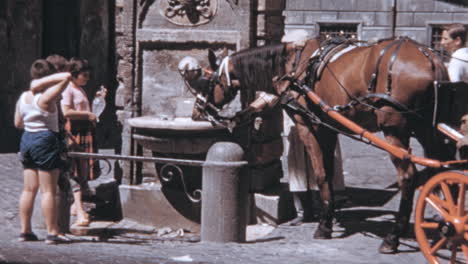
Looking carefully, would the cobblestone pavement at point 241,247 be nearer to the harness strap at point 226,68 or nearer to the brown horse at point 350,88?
the brown horse at point 350,88

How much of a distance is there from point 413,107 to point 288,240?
1751 mm

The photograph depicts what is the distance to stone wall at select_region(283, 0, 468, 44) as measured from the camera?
20.4 m

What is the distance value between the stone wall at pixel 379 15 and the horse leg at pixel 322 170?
13.7 m

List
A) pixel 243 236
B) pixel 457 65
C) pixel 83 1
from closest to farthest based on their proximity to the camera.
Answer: pixel 457 65, pixel 243 236, pixel 83 1

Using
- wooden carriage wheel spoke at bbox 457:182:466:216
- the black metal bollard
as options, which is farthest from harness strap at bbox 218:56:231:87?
wooden carriage wheel spoke at bbox 457:182:466:216

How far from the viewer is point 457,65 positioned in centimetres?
621

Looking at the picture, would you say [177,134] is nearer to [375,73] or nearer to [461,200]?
[375,73]

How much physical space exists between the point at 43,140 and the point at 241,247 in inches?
73.8

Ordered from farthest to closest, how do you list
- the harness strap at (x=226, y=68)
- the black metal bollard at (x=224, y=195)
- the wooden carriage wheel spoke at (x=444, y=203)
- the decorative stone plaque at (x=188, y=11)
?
the decorative stone plaque at (x=188, y=11) → the harness strap at (x=226, y=68) → the black metal bollard at (x=224, y=195) → the wooden carriage wheel spoke at (x=444, y=203)

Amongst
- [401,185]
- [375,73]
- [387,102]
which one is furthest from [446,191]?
[375,73]

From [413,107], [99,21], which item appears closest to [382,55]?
[413,107]

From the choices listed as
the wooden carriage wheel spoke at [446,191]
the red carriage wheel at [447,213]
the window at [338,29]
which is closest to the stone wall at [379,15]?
the window at [338,29]

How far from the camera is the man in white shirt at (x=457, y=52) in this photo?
6207mm

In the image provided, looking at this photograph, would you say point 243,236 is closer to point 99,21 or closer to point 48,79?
point 48,79
